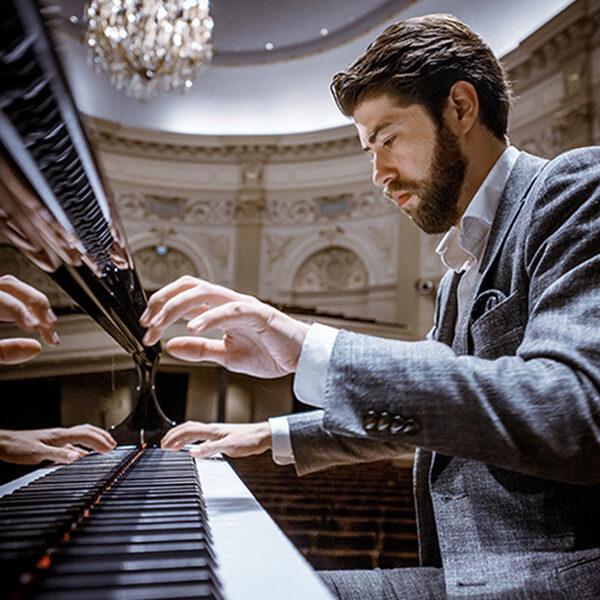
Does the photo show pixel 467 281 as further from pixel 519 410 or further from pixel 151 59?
pixel 151 59

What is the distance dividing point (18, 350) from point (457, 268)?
0.86 metres

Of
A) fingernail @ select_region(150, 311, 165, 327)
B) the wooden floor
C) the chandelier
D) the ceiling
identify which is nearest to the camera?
fingernail @ select_region(150, 311, 165, 327)

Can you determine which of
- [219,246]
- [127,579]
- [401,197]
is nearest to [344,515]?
[401,197]

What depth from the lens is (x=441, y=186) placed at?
112 centimetres

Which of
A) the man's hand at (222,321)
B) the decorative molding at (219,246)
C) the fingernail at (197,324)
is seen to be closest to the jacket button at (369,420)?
the man's hand at (222,321)

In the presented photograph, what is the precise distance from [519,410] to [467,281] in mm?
499

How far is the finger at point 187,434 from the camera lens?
49.6 inches

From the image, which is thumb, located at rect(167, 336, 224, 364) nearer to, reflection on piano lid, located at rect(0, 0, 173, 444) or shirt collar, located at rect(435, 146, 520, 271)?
reflection on piano lid, located at rect(0, 0, 173, 444)

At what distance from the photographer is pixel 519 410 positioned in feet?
2.13

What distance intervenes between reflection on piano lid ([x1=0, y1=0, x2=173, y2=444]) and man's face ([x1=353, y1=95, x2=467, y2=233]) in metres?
0.54

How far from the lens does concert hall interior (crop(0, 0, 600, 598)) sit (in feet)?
24.5

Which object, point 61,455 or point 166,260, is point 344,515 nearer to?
point 61,455

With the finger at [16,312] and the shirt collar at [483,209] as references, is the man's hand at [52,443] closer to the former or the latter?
the finger at [16,312]

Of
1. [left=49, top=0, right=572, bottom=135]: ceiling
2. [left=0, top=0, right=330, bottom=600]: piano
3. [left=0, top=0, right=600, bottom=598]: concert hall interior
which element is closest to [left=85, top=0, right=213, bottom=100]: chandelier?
[left=0, top=0, right=600, bottom=598]: concert hall interior
